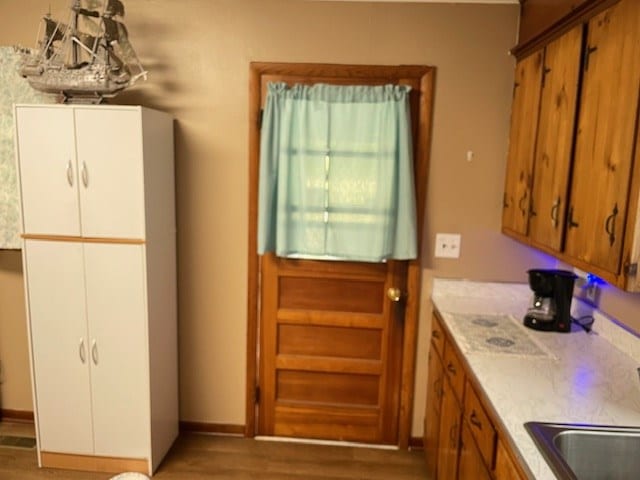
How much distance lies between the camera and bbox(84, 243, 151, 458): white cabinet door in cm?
230

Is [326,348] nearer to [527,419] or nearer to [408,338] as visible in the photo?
[408,338]

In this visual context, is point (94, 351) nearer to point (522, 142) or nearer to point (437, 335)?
point (437, 335)

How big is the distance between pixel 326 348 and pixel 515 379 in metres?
1.28

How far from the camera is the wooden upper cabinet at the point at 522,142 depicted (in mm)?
2156

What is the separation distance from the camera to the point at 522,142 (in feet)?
7.52

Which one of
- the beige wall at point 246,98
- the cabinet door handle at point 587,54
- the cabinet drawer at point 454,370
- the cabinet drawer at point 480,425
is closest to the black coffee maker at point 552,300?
the cabinet drawer at point 454,370

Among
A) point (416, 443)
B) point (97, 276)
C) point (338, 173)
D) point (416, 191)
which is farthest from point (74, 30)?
point (416, 443)

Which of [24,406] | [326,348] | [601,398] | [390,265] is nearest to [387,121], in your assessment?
[390,265]

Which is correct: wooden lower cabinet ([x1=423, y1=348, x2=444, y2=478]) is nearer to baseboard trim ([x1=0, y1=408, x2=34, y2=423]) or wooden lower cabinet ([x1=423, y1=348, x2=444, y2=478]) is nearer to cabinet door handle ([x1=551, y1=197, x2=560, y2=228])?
cabinet door handle ([x1=551, y1=197, x2=560, y2=228])

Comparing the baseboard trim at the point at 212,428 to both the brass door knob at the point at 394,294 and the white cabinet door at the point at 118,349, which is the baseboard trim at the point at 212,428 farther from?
the brass door knob at the point at 394,294

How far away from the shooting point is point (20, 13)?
2551mm

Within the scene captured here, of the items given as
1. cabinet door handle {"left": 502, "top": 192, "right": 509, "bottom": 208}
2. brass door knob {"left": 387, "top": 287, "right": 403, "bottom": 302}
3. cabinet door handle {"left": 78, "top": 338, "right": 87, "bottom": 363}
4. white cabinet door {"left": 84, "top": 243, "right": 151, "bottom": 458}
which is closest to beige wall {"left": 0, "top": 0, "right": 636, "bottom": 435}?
cabinet door handle {"left": 502, "top": 192, "right": 509, "bottom": 208}

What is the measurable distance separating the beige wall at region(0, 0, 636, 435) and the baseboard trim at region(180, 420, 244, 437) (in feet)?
1.86

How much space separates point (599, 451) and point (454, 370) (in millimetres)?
730
